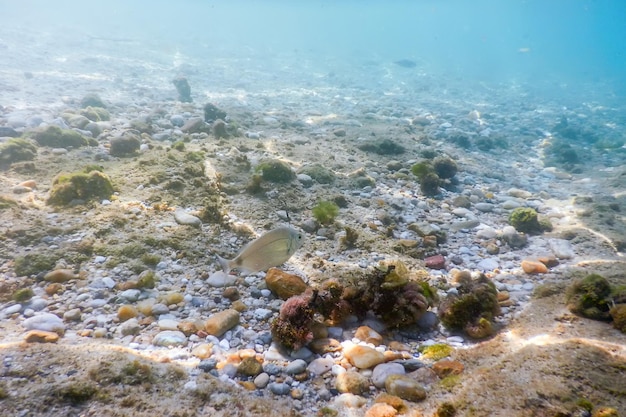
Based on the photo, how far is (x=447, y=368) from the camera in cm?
334

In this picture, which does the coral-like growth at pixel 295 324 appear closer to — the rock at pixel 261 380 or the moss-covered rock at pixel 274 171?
the rock at pixel 261 380

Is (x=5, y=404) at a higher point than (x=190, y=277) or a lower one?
higher

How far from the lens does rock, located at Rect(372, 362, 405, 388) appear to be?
3.30 m

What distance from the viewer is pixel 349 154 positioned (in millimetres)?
10508

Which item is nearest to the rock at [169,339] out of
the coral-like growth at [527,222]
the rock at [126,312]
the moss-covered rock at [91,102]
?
the rock at [126,312]

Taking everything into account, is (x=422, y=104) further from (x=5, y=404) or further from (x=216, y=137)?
(x=5, y=404)

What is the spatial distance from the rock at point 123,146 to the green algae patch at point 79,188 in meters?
2.20

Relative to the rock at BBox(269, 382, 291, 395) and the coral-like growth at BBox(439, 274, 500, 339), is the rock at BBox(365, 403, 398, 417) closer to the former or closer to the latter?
the rock at BBox(269, 382, 291, 395)

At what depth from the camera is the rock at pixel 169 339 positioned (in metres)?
3.53

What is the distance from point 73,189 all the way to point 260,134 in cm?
657

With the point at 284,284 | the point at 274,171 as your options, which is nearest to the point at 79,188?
the point at 274,171

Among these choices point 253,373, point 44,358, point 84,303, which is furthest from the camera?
point 84,303

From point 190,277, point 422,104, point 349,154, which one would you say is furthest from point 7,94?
point 422,104

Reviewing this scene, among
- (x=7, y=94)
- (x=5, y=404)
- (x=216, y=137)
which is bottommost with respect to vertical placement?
(x=7, y=94)
